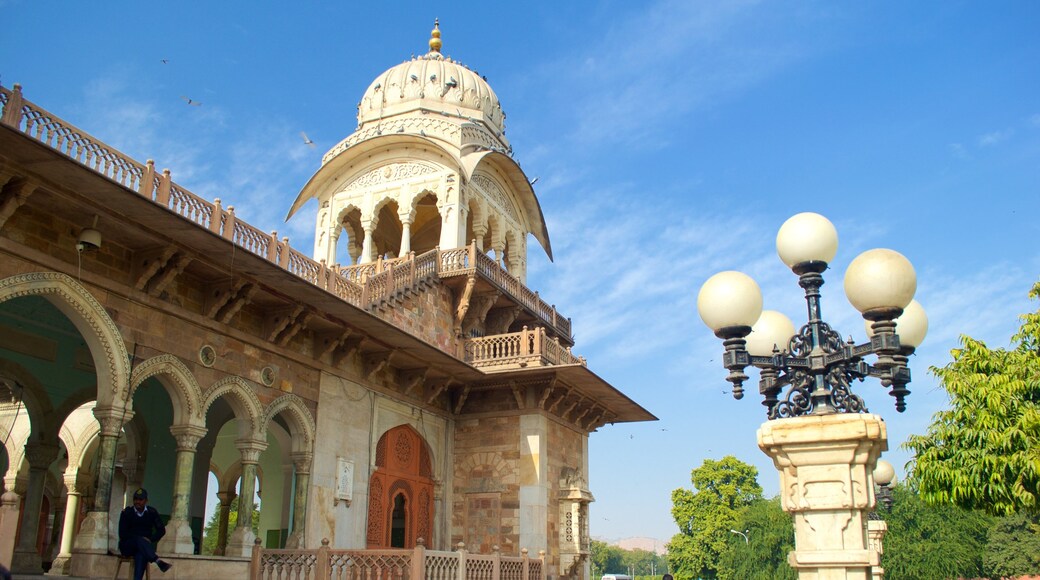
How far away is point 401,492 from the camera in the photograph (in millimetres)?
16281

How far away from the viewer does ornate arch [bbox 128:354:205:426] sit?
451 inches

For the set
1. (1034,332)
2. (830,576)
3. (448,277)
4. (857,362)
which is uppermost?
(448,277)

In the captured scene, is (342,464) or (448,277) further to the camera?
(448,277)

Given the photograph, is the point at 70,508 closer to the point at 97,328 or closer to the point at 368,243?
the point at 97,328

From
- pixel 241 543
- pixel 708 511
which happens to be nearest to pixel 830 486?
pixel 241 543

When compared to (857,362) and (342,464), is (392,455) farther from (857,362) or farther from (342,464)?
(857,362)

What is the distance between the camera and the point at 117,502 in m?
14.6

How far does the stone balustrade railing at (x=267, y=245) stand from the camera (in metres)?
9.31

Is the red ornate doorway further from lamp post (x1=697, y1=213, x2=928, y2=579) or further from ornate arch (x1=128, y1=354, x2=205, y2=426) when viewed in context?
lamp post (x1=697, y1=213, x2=928, y2=579)

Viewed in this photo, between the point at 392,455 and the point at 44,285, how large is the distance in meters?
7.60

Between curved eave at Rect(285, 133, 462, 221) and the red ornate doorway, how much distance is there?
267 inches

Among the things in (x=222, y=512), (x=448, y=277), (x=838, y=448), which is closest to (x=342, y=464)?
(x=448, y=277)

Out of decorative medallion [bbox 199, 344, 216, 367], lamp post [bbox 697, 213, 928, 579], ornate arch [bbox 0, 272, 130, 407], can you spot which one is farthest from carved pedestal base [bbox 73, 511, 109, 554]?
lamp post [bbox 697, 213, 928, 579]

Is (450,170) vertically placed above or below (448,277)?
above
